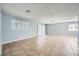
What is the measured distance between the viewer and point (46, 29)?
3.12m

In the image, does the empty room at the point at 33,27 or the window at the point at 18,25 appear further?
the window at the point at 18,25

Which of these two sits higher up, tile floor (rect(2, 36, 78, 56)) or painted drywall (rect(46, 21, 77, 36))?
painted drywall (rect(46, 21, 77, 36))

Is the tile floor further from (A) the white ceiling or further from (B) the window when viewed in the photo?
(A) the white ceiling

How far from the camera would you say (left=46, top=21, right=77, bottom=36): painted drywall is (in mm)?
2954

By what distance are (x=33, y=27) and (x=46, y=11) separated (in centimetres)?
56

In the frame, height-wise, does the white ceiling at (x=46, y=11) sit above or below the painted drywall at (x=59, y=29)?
above

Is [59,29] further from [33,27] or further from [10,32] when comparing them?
[10,32]

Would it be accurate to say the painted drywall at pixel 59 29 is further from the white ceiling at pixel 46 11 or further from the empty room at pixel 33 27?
the white ceiling at pixel 46 11

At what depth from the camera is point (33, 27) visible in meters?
3.10

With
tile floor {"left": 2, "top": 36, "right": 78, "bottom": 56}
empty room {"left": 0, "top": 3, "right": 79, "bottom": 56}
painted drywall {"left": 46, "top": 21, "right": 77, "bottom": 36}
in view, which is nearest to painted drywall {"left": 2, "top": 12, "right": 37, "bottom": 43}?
empty room {"left": 0, "top": 3, "right": 79, "bottom": 56}

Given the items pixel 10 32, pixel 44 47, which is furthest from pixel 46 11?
pixel 10 32

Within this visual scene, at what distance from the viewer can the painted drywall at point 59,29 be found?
295cm

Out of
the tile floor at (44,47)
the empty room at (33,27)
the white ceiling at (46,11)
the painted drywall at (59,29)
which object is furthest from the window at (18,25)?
the painted drywall at (59,29)

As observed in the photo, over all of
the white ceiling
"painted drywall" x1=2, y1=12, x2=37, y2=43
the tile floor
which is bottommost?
the tile floor
